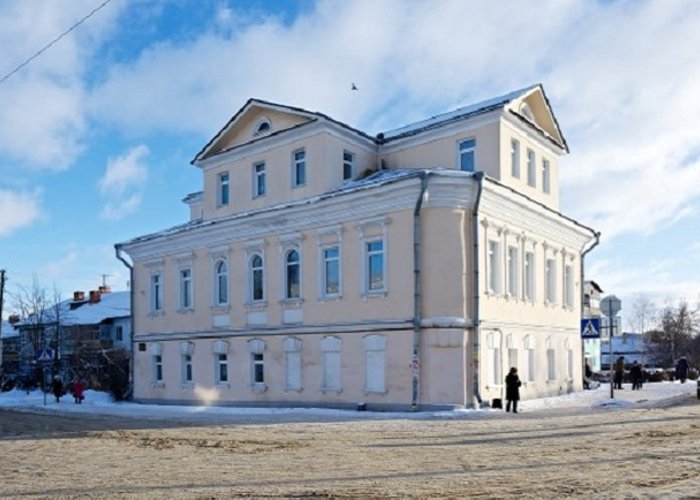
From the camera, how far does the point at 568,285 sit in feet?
101

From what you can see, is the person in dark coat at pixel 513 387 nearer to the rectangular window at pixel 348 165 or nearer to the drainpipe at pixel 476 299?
the drainpipe at pixel 476 299

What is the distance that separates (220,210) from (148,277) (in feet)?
17.8

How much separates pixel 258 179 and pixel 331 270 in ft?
18.3

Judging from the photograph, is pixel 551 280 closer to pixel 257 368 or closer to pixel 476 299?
pixel 476 299

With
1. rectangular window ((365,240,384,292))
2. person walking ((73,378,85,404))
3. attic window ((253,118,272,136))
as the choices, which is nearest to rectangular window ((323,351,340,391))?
rectangular window ((365,240,384,292))

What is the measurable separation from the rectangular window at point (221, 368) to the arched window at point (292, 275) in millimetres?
4220

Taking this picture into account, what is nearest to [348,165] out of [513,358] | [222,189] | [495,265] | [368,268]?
[368,268]

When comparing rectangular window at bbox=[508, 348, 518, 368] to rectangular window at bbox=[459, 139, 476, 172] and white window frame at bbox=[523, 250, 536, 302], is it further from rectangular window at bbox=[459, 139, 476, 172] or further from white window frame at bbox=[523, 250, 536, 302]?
rectangular window at bbox=[459, 139, 476, 172]

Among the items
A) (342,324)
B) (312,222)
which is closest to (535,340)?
(342,324)

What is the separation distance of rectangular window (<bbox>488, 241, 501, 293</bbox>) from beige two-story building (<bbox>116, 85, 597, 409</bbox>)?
2.4 inches

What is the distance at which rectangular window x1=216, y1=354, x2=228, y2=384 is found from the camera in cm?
2894

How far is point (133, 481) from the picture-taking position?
387 inches

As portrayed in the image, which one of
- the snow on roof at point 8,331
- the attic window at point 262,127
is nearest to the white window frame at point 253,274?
the attic window at point 262,127

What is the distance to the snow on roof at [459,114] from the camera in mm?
25656
